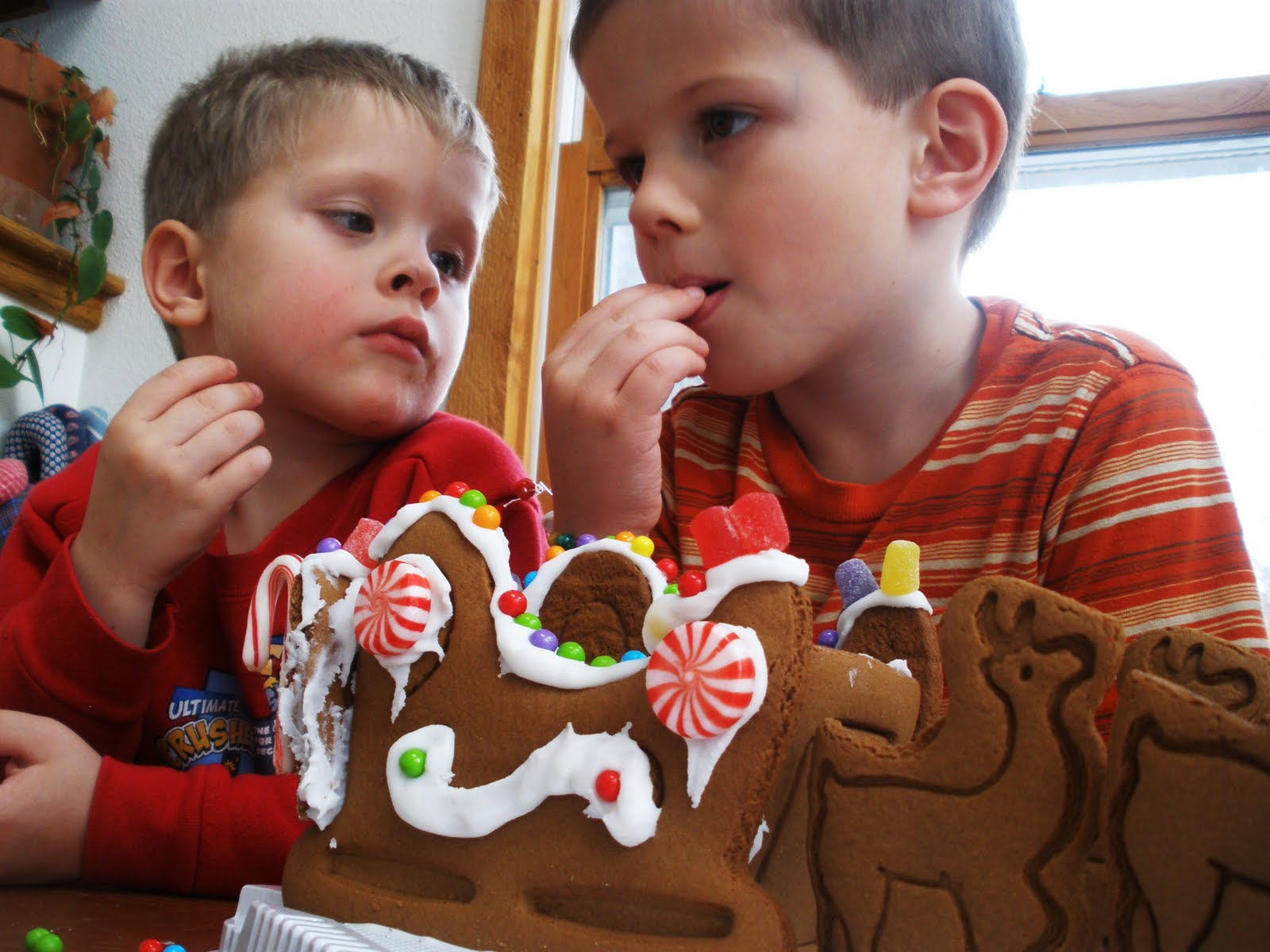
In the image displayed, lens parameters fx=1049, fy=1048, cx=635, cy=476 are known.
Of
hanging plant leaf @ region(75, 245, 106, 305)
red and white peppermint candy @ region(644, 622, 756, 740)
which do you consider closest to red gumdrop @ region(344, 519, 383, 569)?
red and white peppermint candy @ region(644, 622, 756, 740)

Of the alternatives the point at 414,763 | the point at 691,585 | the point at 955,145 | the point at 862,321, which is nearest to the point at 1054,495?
the point at 862,321

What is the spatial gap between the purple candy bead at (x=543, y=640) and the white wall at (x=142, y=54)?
78.3 inches

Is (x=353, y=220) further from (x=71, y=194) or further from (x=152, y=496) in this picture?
(x=71, y=194)

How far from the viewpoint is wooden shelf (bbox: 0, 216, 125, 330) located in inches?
82.9

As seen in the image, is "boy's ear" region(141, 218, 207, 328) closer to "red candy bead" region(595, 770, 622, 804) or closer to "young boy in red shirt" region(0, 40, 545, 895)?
"young boy in red shirt" region(0, 40, 545, 895)

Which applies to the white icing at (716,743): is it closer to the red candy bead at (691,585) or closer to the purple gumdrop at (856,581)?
the red candy bead at (691,585)

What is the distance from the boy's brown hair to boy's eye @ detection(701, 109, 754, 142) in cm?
38

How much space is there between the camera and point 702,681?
41 cm

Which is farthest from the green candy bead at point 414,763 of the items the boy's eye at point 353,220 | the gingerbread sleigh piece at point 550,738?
the boy's eye at point 353,220

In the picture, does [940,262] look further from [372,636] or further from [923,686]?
[372,636]

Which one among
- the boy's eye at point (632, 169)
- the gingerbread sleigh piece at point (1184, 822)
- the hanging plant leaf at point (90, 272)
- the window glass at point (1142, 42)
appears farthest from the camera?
the hanging plant leaf at point (90, 272)

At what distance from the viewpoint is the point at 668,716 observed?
1.37 feet

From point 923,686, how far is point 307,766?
316 millimetres

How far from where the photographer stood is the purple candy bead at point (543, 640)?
50cm
